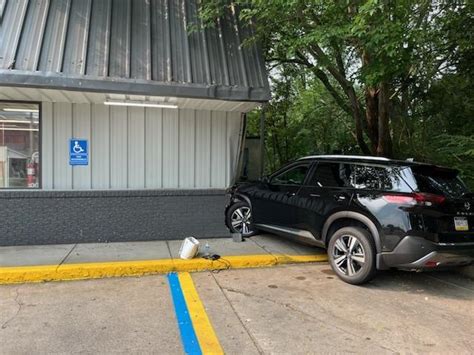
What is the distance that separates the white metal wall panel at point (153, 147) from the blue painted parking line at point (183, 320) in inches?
97.5

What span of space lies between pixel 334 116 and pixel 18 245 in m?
10.1

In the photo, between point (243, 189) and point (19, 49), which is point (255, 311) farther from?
point (19, 49)

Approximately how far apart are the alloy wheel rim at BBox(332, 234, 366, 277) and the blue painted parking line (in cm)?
233

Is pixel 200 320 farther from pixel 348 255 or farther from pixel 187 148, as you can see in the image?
pixel 187 148

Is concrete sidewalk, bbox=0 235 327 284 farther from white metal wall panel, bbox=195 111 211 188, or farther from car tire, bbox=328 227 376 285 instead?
white metal wall panel, bbox=195 111 211 188

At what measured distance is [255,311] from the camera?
191 inches

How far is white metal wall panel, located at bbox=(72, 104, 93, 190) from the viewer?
7.48 metres

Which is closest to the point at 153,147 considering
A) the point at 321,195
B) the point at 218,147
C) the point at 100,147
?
the point at 100,147

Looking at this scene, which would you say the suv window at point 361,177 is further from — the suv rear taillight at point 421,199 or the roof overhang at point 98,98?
the roof overhang at point 98,98

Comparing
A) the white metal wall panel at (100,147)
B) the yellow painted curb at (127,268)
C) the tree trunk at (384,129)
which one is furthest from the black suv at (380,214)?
the tree trunk at (384,129)

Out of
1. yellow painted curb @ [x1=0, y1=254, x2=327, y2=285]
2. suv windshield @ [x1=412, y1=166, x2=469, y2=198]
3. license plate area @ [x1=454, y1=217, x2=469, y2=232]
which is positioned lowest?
yellow painted curb @ [x1=0, y1=254, x2=327, y2=285]

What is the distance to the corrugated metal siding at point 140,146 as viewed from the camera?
7.43 meters

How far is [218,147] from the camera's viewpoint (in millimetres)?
8312

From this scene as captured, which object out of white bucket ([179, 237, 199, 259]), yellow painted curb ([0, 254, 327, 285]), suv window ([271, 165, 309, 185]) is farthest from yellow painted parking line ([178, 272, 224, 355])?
suv window ([271, 165, 309, 185])
